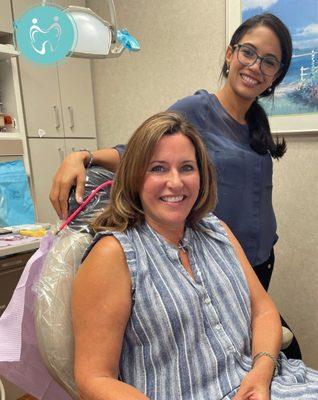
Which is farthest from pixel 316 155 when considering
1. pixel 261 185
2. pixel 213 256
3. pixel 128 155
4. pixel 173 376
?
pixel 173 376

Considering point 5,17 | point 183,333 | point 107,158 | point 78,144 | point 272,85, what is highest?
point 5,17

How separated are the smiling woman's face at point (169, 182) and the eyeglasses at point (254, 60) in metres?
0.48

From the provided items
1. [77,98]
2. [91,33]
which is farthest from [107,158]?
[77,98]

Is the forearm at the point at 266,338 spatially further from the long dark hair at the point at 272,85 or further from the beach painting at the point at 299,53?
the beach painting at the point at 299,53

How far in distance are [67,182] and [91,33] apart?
424 millimetres

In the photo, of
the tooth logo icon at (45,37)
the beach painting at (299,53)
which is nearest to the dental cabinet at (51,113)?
the beach painting at (299,53)

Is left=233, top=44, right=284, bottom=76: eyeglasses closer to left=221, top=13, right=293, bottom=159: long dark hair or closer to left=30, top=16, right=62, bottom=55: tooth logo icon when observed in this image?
left=221, top=13, right=293, bottom=159: long dark hair

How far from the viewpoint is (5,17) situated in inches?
89.5

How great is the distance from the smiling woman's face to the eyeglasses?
48 cm

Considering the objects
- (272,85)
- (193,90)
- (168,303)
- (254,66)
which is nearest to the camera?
(168,303)

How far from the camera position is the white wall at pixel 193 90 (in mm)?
2123

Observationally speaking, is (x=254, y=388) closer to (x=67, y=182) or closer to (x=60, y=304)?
(x=60, y=304)

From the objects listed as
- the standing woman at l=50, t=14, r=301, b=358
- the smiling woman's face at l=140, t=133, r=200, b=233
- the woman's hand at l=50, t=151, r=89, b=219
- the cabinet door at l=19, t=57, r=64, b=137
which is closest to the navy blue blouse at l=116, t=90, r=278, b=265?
the standing woman at l=50, t=14, r=301, b=358

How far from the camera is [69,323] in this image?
0.97 m
